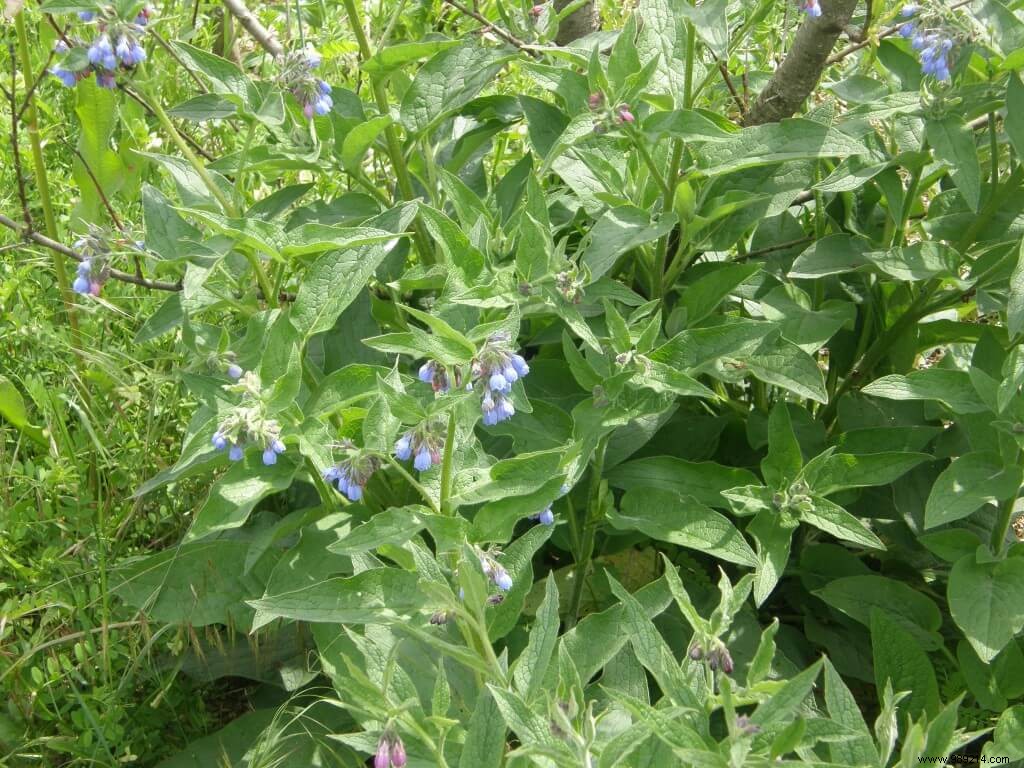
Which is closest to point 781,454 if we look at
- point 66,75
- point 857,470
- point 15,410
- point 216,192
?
point 857,470

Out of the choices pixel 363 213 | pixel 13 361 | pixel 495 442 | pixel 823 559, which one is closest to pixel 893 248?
pixel 823 559

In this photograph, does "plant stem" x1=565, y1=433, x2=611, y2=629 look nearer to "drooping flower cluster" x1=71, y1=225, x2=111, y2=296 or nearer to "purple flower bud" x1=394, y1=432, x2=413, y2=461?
"purple flower bud" x1=394, y1=432, x2=413, y2=461

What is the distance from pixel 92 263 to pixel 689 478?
1377 millimetres

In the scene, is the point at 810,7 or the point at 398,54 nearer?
the point at 810,7

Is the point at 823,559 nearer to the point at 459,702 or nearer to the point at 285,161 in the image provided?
the point at 459,702

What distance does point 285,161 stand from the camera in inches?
96.3

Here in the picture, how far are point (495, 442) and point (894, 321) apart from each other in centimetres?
109

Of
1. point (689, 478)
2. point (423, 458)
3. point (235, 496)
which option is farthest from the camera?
point (689, 478)

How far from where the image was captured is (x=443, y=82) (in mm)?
2521

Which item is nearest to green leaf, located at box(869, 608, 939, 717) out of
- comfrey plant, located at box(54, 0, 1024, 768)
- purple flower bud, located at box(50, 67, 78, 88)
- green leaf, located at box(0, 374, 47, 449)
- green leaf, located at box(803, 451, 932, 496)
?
comfrey plant, located at box(54, 0, 1024, 768)

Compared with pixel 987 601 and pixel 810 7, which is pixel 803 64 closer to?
pixel 810 7

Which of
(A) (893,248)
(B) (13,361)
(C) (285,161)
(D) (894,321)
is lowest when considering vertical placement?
(B) (13,361)

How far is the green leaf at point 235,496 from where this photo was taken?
2.00 m

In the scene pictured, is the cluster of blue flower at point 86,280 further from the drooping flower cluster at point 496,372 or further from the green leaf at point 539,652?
the green leaf at point 539,652
